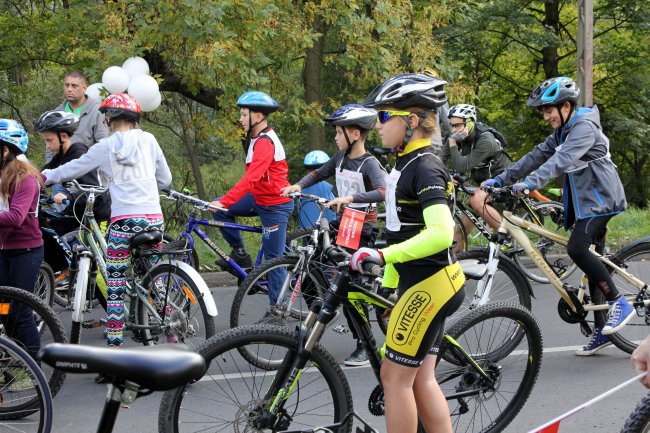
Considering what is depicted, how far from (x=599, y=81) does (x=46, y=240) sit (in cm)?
1826

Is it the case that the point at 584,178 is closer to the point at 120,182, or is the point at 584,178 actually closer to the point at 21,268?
the point at 120,182

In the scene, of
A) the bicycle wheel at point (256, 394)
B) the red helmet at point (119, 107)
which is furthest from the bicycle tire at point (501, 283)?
the red helmet at point (119, 107)

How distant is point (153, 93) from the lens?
10.3m

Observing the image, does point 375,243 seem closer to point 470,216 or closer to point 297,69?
point 470,216

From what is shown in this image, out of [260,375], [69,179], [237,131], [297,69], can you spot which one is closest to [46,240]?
[69,179]

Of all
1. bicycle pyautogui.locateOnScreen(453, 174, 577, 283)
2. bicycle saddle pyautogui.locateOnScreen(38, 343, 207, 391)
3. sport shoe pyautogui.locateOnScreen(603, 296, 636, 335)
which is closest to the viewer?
bicycle saddle pyautogui.locateOnScreen(38, 343, 207, 391)

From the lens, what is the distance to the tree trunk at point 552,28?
21.2 meters

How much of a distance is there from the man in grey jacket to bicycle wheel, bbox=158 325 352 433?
2.68 metres

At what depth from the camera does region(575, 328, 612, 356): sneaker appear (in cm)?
655

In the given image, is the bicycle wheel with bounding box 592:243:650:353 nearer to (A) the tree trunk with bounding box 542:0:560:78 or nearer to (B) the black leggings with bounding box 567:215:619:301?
(B) the black leggings with bounding box 567:215:619:301

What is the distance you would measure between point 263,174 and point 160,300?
4.81 feet

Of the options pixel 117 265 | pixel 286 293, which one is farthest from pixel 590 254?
pixel 117 265

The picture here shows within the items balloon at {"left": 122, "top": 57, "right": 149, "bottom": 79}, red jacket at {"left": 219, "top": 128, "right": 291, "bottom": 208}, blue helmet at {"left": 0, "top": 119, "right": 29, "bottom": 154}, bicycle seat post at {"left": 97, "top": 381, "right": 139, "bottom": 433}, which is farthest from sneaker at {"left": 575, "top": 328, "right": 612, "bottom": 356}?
balloon at {"left": 122, "top": 57, "right": 149, "bottom": 79}

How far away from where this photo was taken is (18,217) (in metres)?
5.54
